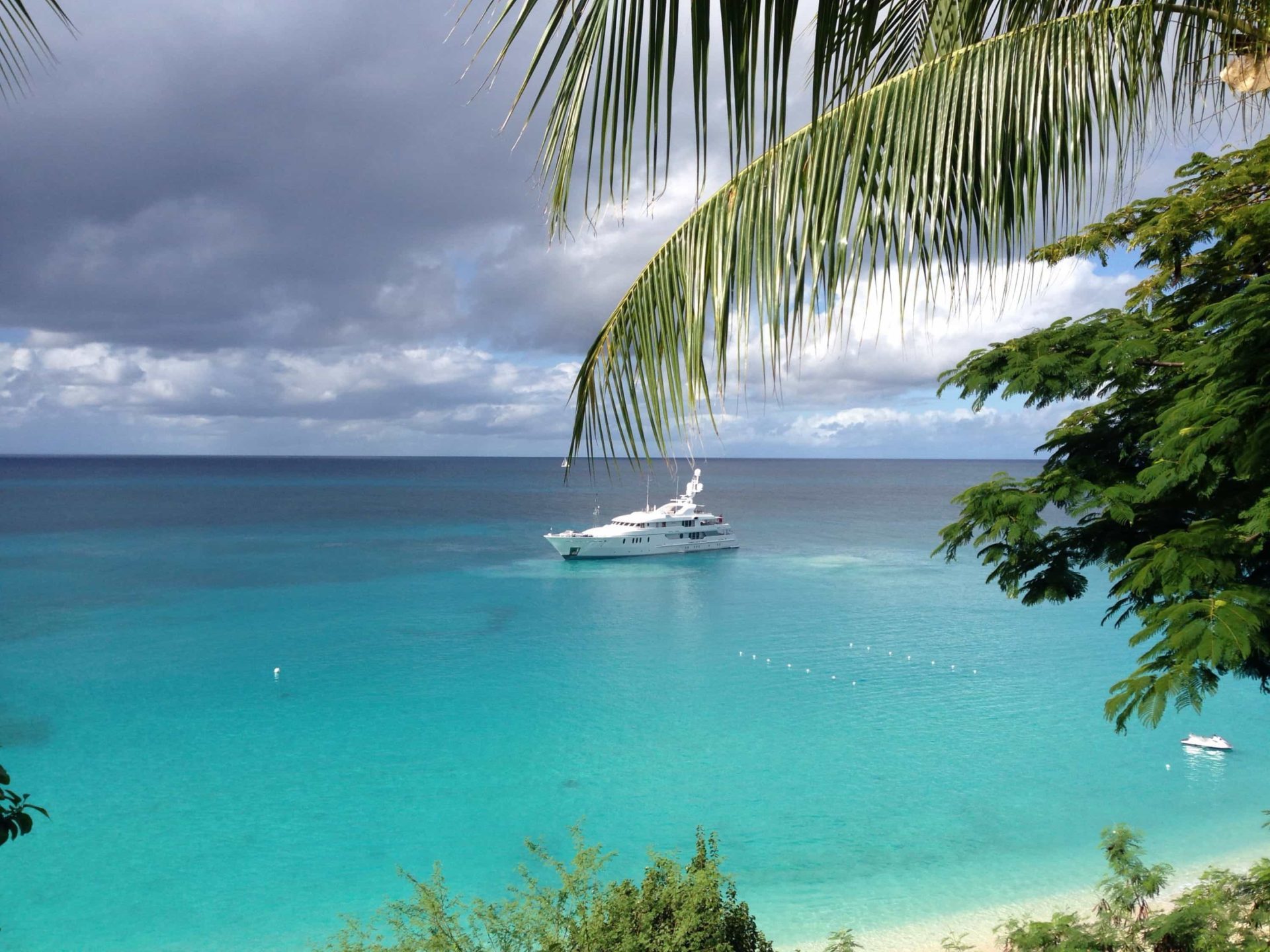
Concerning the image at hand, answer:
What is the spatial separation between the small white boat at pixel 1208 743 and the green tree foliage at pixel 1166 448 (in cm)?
1488

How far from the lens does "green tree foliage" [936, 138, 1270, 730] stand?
156 inches

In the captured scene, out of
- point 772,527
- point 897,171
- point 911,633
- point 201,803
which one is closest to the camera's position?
point 897,171

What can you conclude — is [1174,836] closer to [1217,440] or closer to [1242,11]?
[1217,440]

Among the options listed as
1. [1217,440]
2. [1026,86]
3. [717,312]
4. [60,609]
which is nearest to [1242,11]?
[1026,86]

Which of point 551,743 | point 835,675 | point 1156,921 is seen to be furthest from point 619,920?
point 835,675

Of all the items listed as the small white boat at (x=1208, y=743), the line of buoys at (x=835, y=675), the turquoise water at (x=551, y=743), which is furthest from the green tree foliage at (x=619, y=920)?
the line of buoys at (x=835, y=675)

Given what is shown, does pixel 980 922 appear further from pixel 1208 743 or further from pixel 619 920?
pixel 1208 743

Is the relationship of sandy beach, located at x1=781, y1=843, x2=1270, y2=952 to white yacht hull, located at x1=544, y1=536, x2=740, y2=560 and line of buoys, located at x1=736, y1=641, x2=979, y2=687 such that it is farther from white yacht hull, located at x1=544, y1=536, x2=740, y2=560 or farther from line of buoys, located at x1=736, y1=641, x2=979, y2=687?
white yacht hull, located at x1=544, y1=536, x2=740, y2=560

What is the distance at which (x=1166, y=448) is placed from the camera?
450cm

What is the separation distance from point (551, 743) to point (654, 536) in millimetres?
26332

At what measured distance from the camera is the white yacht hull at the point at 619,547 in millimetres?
42188

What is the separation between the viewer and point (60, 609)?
101 feet

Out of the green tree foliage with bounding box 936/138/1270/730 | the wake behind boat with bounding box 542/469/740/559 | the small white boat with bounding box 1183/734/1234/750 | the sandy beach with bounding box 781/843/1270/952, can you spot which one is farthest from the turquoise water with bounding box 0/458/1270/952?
the green tree foliage with bounding box 936/138/1270/730

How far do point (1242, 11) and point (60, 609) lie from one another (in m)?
37.8
